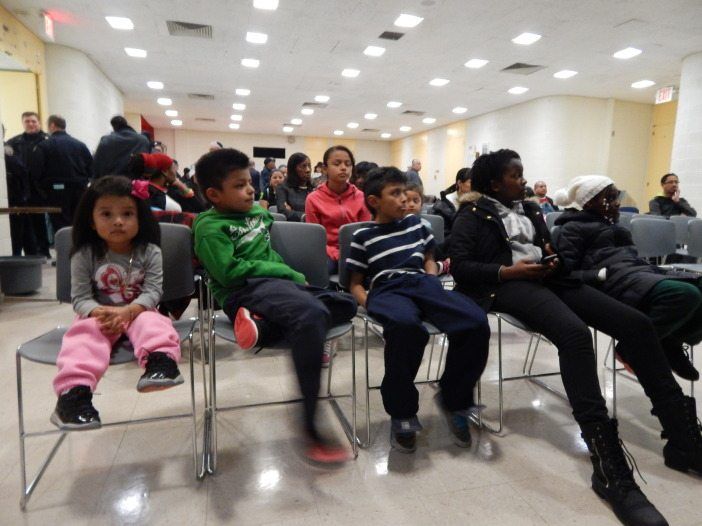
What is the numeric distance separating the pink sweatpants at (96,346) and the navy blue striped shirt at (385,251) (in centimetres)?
84

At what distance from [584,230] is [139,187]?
194 centimetres

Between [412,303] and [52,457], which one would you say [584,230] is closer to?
[412,303]

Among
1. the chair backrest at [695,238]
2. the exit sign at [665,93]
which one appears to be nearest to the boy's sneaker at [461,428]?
the chair backrest at [695,238]

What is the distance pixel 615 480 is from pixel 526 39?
23.0ft

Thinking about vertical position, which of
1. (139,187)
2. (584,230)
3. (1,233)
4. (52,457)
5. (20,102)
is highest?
(20,102)

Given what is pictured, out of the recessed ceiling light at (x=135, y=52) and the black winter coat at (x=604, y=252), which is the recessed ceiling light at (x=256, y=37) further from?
the black winter coat at (x=604, y=252)

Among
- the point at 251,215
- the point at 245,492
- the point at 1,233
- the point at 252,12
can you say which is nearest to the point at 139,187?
the point at 251,215

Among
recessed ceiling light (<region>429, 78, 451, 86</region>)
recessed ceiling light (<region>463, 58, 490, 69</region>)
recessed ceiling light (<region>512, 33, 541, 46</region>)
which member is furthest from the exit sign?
recessed ceiling light (<region>429, 78, 451, 86</region>)

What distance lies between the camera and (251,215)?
1.96 m

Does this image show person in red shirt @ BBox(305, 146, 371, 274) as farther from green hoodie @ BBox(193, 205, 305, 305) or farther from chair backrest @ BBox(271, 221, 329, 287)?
green hoodie @ BBox(193, 205, 305, 305)

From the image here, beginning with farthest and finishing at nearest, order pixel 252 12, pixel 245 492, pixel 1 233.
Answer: pixel 252 12 < pixel 1 233 < pixel 245 492

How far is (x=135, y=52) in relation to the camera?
26.7 feet

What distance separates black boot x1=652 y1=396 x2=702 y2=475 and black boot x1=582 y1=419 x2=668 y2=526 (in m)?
0.30

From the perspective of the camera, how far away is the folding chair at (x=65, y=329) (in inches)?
59.0
